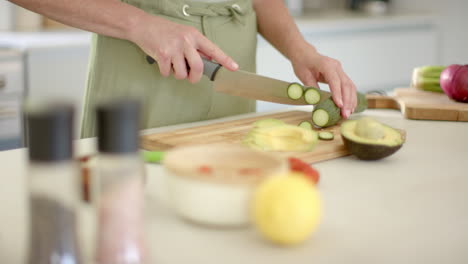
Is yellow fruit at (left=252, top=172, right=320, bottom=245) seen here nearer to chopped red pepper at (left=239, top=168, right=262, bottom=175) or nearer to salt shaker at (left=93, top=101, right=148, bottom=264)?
chopped red pepper at (left=239, top=168, right=262, bottom=175)

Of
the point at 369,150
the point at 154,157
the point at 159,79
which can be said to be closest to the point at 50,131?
the point at 154,157

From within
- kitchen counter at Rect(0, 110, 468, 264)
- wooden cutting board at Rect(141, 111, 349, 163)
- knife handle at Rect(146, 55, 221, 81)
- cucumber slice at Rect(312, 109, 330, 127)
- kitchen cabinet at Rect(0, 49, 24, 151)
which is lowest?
kitchen cabinet at Rect(0, 49, 24, 151)

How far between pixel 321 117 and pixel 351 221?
0.62 meters

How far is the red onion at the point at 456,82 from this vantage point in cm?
180

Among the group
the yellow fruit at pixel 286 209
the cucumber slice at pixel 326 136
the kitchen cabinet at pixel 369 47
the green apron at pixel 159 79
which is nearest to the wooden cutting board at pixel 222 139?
the cucumber slice at pixel 326 136

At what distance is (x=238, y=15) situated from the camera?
6.21 feet

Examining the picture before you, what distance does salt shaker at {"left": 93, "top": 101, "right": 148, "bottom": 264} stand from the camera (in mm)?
685

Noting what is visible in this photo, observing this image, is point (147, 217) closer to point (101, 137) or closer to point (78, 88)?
point (101, 137)

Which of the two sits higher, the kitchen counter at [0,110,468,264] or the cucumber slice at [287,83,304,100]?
the cucumber slice at [287,83,304,100]

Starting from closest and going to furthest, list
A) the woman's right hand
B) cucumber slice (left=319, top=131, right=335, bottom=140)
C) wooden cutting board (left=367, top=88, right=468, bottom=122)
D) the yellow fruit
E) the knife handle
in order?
the yellow fruit, cucumber slice (left=319, top=131, right=335, bottom=140), the woman's right hand, the knife handle, wooden cutting board (left=367, top=88, right=468, bottom=122)

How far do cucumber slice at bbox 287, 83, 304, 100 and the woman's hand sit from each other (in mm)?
83

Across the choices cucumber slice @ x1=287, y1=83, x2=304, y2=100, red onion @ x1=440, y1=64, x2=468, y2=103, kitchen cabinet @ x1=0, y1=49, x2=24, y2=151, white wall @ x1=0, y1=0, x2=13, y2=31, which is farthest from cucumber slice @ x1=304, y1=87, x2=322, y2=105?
white wall @ x1=0, y1=0, x2=13, y2=31

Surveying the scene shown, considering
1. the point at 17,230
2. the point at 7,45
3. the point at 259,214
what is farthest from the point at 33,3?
the point at 7,45

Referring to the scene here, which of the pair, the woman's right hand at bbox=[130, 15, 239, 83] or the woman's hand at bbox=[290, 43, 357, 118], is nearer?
the woman's right hand at bbox=[130, 15, 239, 83]
